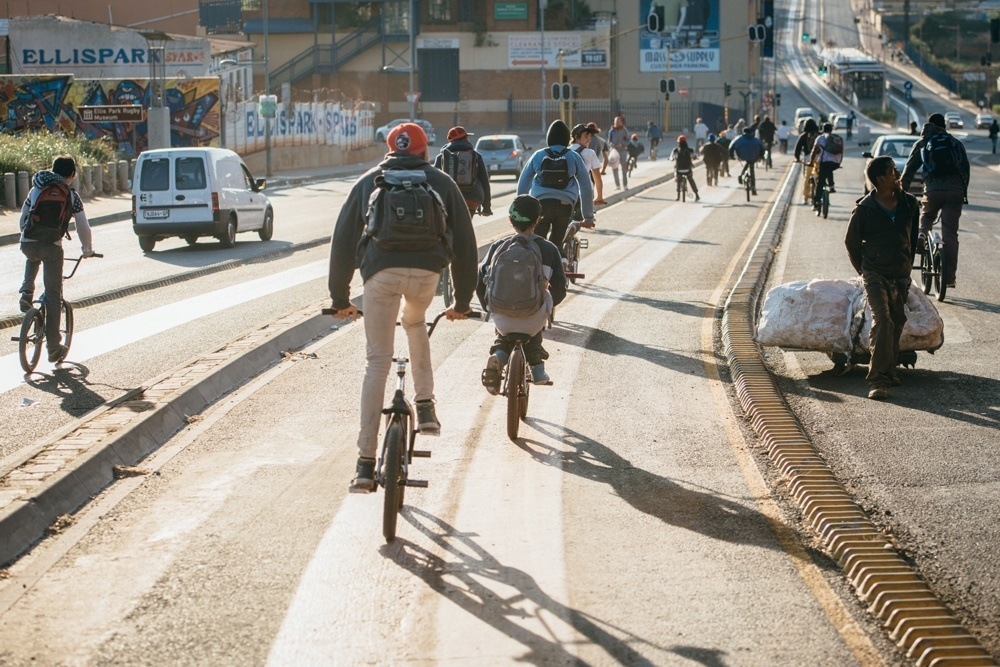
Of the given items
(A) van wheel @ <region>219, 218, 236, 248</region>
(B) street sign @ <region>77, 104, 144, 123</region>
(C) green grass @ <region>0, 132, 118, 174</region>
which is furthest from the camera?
(B) street sign @ <region>77, 104, 144, 123</region>

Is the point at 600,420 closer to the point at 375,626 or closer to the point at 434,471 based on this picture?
the point at 434,471

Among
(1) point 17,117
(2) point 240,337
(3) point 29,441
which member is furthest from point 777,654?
(1) point 17,117

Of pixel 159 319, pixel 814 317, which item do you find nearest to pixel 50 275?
pixel 159 319

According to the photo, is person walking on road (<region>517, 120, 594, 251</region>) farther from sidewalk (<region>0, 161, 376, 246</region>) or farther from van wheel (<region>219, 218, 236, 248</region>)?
sidewalk (<region>0, 161, 376, 246</region>)

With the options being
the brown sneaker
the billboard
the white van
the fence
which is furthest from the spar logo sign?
the brown sneaker

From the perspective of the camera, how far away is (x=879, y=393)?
367 inches

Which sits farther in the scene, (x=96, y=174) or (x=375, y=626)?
(x=96, y=174)

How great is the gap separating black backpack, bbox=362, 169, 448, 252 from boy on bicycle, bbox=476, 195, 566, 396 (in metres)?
2.20

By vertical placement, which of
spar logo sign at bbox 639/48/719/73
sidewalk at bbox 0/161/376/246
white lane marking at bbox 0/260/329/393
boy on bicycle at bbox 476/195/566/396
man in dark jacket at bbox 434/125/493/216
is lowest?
white lane marking at bbox 0/260/329/393

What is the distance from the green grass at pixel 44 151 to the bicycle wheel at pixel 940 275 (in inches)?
852

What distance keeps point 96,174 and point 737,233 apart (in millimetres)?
19294

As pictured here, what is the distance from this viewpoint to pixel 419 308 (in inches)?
256

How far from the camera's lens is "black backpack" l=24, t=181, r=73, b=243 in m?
10.9

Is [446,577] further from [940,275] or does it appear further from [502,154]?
[502,154]
